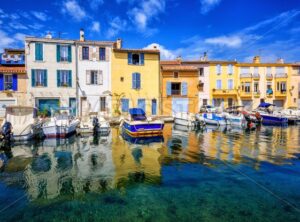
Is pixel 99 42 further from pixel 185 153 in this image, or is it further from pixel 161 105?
pixel 185 153

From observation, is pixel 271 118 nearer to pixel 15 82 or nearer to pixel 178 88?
pixel 178 88

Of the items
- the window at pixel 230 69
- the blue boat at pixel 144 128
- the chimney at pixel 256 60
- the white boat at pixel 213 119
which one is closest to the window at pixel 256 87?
the chimney at pixel 256 60

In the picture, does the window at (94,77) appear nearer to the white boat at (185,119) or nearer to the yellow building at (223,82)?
the white boat at (185,119)

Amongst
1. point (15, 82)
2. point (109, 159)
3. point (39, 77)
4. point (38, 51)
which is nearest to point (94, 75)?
point (39, 77)

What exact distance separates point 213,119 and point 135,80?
11.4 meters

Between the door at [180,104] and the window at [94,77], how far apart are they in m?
11.0

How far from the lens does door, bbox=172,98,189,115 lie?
31.0 m

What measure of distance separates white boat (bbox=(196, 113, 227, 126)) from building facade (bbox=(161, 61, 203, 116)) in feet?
18.7

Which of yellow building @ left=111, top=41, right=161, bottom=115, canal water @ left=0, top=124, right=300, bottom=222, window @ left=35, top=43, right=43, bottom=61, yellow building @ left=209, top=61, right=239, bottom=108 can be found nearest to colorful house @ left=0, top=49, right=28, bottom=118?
window @ left=35, top=43, right=43, bottom=61

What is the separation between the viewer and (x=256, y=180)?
812 cm

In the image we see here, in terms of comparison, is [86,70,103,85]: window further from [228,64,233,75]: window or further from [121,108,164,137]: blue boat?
[228,64,233,75]: window

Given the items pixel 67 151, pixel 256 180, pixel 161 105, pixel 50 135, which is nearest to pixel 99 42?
pixel 161 105

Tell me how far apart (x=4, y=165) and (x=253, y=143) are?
15306 millimetres

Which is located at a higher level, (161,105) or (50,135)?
(161,105)
